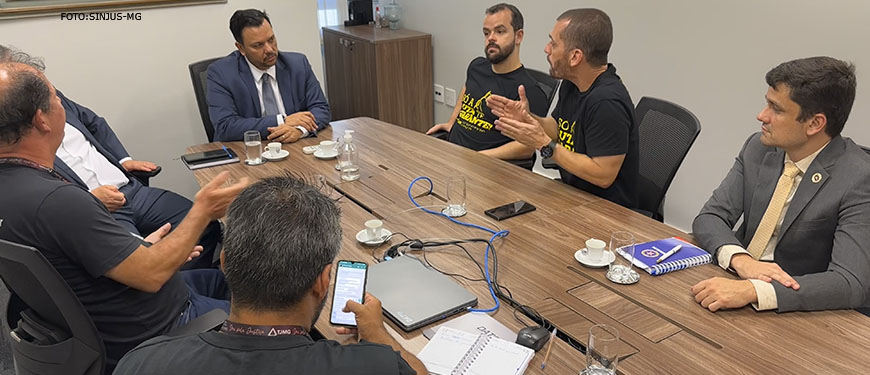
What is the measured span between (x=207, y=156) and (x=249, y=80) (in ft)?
1.99

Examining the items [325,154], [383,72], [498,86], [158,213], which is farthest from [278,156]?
[383,72]

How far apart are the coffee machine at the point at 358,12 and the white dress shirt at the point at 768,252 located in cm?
410

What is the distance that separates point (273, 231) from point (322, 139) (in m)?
1.98

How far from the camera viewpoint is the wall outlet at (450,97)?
16.3ft

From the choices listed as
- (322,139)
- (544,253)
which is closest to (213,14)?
(322,139)

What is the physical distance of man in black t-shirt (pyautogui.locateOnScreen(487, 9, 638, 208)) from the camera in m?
2.28

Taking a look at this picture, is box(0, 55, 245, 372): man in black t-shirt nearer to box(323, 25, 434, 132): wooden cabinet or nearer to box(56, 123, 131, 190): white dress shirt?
box(56, 123, 131, 190): white dress shirt

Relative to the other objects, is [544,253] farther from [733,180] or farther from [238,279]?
[238,279]

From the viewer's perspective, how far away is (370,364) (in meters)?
1.09

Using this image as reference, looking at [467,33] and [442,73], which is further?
[442,73]

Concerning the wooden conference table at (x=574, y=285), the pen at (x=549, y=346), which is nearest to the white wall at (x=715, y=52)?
the wooden conference table at (x=574, y=285)

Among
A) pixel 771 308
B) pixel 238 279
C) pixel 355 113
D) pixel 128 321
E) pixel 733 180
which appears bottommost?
pixel 355 113

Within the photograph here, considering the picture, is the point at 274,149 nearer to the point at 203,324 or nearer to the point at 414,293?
the point at 203,324

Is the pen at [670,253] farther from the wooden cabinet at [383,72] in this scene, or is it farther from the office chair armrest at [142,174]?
the wooden cabinet at [383,72]
